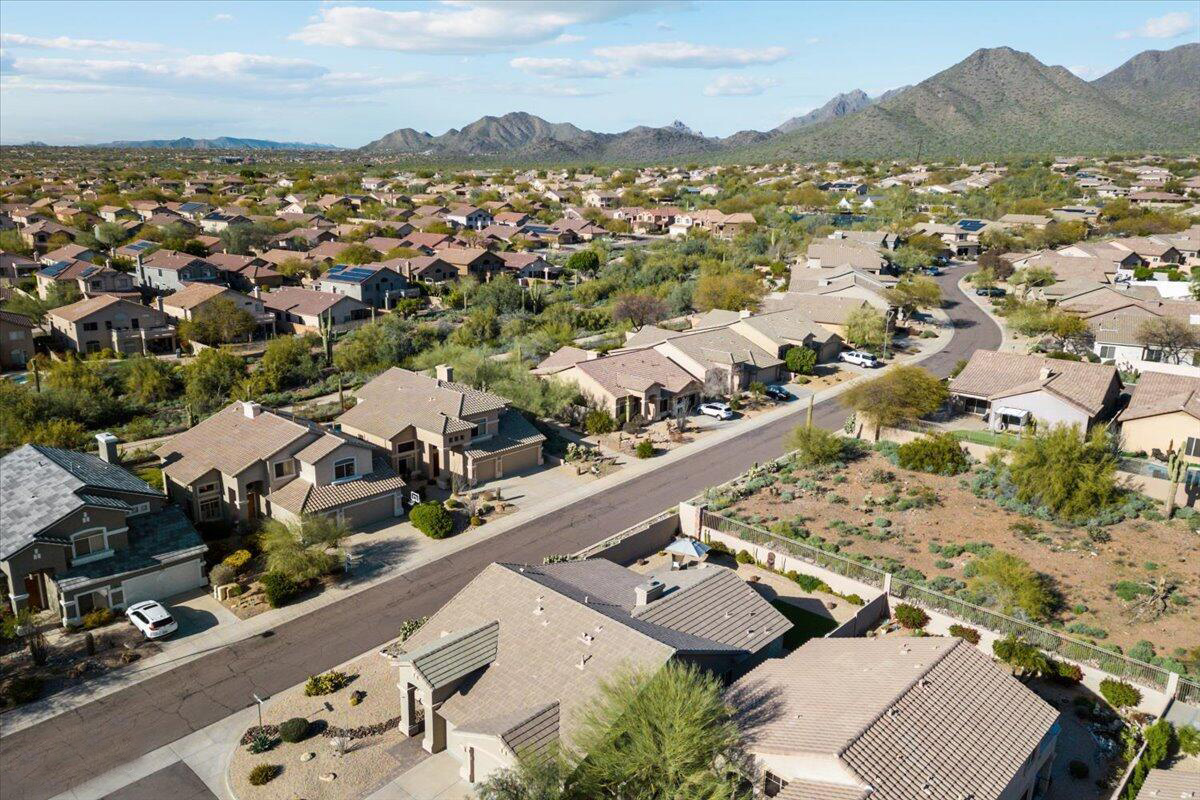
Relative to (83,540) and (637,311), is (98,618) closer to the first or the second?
(83,540)

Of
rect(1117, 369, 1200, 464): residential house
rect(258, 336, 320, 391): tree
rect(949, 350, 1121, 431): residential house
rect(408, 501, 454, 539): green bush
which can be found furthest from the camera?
rect(258, 336, 320, 391): tree

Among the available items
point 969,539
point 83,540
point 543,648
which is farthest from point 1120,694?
point 83,540

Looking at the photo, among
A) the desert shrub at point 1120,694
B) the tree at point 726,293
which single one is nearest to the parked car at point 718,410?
the tree at point 726,293

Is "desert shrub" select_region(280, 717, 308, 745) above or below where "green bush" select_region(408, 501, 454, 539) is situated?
below

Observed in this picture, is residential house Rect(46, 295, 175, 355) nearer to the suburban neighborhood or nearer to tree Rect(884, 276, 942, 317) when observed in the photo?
the suburban neighborhood

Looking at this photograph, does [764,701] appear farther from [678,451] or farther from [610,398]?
[610,398]

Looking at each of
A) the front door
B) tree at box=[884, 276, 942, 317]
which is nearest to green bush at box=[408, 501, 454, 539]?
the front door

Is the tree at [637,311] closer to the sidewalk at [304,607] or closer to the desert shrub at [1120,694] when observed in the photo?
the sidewalk at [304,607]
